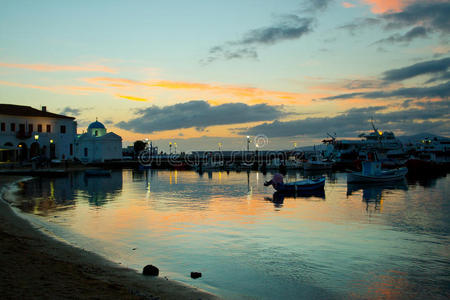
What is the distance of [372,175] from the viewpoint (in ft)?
Answer: 174

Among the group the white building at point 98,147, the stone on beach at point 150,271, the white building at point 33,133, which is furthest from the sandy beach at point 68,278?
the white building at point 98,147

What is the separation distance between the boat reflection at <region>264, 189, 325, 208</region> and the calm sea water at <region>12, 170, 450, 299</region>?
2.46m

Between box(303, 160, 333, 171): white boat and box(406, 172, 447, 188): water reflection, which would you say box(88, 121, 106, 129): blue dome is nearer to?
box(303, 160, 333, 171): white boat

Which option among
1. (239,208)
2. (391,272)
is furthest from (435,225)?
(239,208)

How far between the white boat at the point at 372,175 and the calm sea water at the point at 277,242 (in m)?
17.4

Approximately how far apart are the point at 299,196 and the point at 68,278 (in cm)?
3139

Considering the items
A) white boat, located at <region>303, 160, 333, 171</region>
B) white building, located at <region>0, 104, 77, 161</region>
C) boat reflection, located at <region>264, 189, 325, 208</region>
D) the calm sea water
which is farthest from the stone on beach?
white boat, located at <region>303, 160, 333, 171</region>

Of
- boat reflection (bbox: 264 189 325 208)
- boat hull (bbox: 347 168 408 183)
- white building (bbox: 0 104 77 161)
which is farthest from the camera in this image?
white building (bbox: 0 104 77 161)

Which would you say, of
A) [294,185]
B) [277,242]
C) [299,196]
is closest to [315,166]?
[294,185]

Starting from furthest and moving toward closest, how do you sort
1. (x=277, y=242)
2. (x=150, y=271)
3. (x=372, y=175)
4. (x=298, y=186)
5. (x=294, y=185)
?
(x=372, y=175) → (x=298, y=186) → (x=294, y=185) → (x=277, y=242) → (x=150, y=271)

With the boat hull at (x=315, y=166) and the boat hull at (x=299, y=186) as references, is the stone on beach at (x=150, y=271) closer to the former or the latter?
the boat hull at (x=299, y=186)

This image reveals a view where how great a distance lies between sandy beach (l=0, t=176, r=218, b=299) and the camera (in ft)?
30.3

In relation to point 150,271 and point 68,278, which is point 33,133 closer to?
point 150,271

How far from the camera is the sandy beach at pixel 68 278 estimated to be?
9225mm
